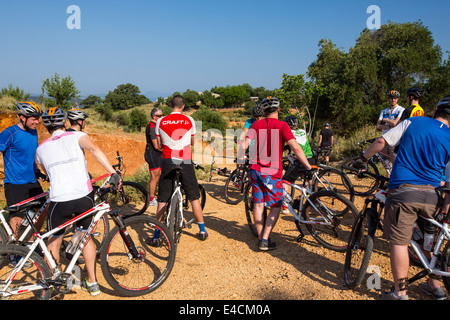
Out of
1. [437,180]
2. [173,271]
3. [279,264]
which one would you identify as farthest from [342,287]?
[173,271]

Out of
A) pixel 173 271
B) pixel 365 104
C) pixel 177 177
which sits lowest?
pixel 173 271

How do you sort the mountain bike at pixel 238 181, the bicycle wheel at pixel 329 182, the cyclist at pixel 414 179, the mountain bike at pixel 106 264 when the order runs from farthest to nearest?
the mountain bike at pixel 238 181 → the bicycle wheel at pixel 329 182 → the mountain bike at pixel 106 264 → the cyclist at pixel 414 179

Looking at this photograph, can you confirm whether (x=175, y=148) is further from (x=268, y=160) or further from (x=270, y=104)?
(x=270, y=104)

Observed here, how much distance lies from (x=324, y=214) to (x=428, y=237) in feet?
4.47

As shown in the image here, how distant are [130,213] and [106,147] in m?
8.65

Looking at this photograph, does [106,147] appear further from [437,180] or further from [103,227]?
[437,180]

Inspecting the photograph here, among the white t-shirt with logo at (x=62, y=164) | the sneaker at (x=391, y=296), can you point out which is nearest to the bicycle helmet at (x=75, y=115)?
the white t-shirt with logo at (x=62, y=164)

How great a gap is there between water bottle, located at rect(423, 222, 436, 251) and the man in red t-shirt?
1.61 meters

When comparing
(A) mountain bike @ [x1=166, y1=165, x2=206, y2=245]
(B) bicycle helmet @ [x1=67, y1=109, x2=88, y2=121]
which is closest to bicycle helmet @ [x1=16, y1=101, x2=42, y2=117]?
(B) bicycle helmet @ [x1=67, y1=109, x2=88, y2=121]

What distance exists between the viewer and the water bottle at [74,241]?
326 centimetres

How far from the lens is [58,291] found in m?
3.13

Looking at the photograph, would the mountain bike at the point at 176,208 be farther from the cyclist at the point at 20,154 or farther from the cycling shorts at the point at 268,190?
the cyclist at the point at 20,154

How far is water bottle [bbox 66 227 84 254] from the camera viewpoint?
3.26 m

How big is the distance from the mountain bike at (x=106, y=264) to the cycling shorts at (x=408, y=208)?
254cm
